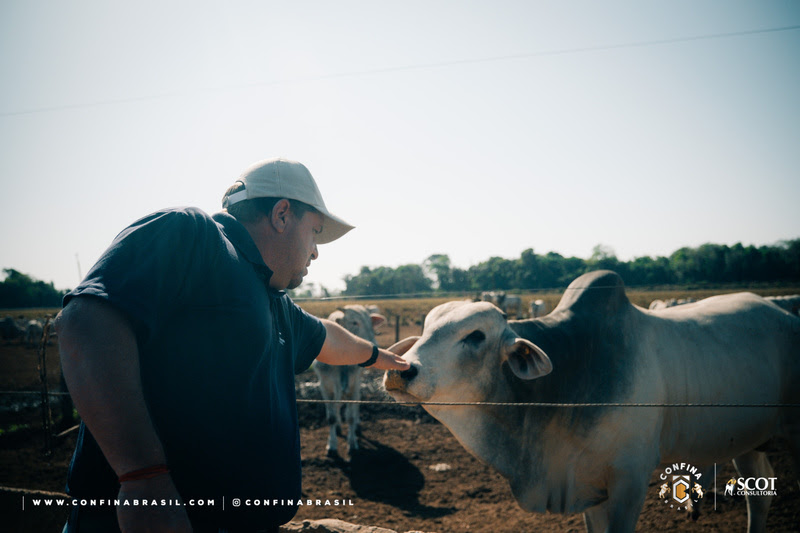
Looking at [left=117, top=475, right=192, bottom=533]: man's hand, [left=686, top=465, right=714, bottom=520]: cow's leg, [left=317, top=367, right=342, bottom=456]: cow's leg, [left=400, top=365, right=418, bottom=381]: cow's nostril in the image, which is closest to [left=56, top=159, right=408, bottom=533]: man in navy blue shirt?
[left=117, top=475, right=192, bottom=533]: man's hand

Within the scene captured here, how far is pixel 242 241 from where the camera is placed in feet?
4.98

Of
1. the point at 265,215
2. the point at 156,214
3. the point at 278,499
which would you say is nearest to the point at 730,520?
the point at 278,499

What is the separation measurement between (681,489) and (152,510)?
514 cm

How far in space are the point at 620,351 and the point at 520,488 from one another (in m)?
1.22

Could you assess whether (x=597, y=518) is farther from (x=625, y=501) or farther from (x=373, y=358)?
(x=373, y=358)

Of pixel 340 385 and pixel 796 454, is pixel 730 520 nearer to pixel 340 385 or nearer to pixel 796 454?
pixel 796 454

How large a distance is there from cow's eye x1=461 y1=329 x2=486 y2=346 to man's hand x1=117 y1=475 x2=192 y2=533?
209 cm

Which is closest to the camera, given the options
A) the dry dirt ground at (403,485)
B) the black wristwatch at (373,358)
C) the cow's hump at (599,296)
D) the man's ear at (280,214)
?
the man's ear at (280,214)

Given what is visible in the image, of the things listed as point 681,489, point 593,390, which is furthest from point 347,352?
point 681,489

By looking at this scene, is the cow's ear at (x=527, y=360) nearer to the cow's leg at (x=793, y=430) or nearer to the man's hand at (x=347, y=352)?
the man's hand at (x=347, y=352)

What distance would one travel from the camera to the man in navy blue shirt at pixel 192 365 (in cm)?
99

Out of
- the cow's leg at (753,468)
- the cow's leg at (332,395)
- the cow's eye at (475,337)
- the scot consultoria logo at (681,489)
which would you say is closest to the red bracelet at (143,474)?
the cow's eye at (475,337)

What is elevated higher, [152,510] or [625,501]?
[152,510]

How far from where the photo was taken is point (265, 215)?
1721 mm
